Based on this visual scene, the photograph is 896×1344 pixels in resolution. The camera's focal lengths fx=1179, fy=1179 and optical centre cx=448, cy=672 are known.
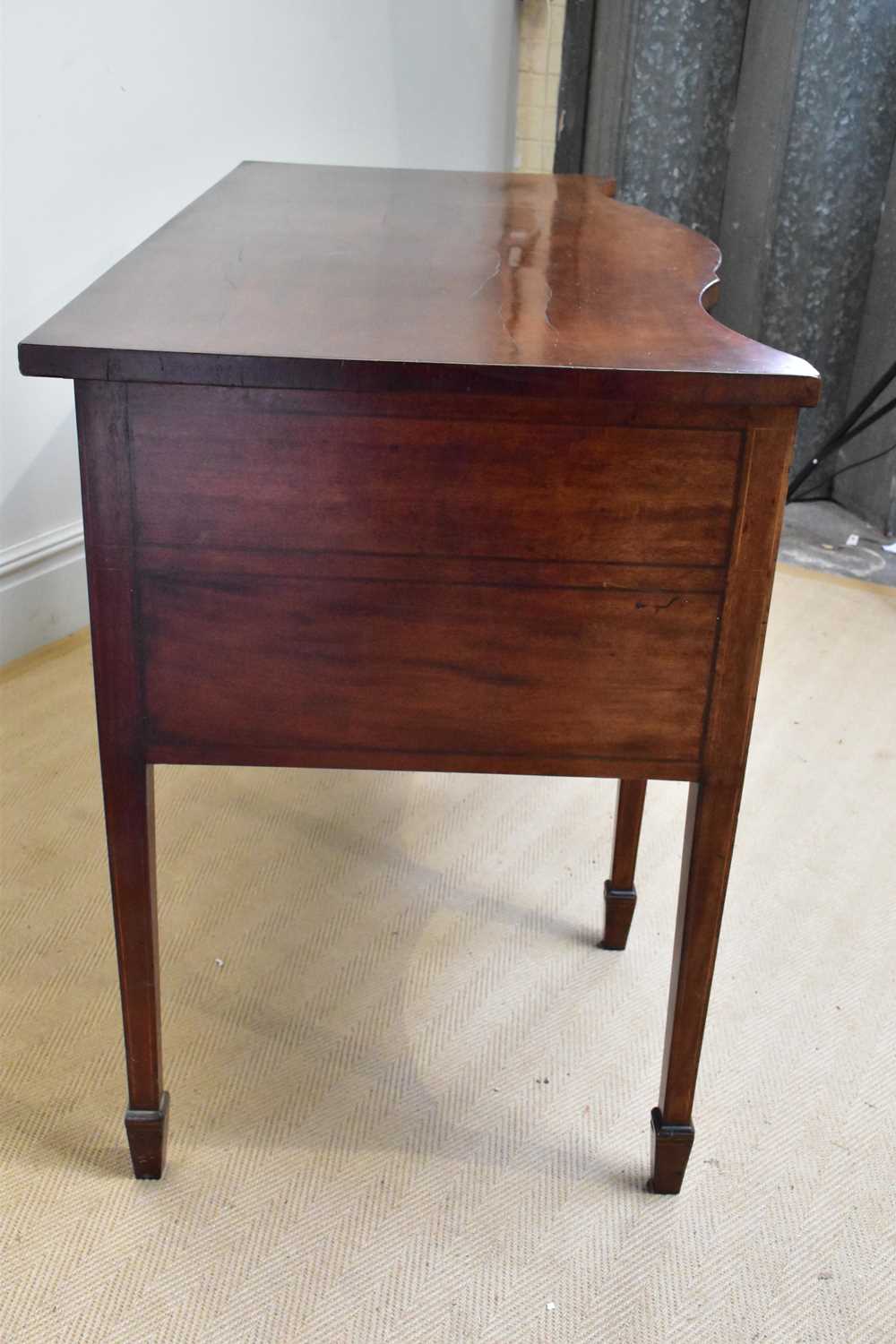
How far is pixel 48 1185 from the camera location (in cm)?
110

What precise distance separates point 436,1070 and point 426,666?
553 millimetres

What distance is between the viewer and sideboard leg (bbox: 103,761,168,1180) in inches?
38.3

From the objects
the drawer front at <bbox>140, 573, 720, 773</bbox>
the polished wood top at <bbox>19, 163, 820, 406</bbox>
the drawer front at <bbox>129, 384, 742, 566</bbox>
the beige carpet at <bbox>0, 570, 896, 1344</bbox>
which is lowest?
the beige carpet at <bbox>0, 570, 896, 1344</bbox>

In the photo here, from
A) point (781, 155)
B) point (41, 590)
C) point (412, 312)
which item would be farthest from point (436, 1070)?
point (781, 155)

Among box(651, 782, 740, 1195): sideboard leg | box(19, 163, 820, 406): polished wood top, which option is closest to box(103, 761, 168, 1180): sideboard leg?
box(19, 163, 820, 406): polished wood top

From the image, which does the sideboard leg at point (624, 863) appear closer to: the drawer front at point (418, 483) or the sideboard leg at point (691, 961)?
the sideboard leg at point (691, 961)

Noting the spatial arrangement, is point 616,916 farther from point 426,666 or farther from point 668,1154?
point 426,666

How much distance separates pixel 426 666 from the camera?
93 cm

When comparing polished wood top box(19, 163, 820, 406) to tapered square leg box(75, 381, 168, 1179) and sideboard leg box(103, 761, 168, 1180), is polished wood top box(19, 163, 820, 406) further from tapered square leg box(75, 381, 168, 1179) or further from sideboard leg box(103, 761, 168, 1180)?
sideboard leg box(103, 761, 168, 1180)

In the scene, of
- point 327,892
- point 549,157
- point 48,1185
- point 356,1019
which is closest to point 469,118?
point 549,157

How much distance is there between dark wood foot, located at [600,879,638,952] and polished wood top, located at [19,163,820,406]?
72 cm

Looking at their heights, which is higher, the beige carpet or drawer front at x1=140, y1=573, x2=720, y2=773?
drawer front at x1=140, y1=573, x2=720, y2=773

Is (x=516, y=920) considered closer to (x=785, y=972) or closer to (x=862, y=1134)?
(x=785, y=972)

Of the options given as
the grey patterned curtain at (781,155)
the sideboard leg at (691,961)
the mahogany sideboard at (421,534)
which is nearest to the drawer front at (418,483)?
the mahogany sideboard at (421,534)
